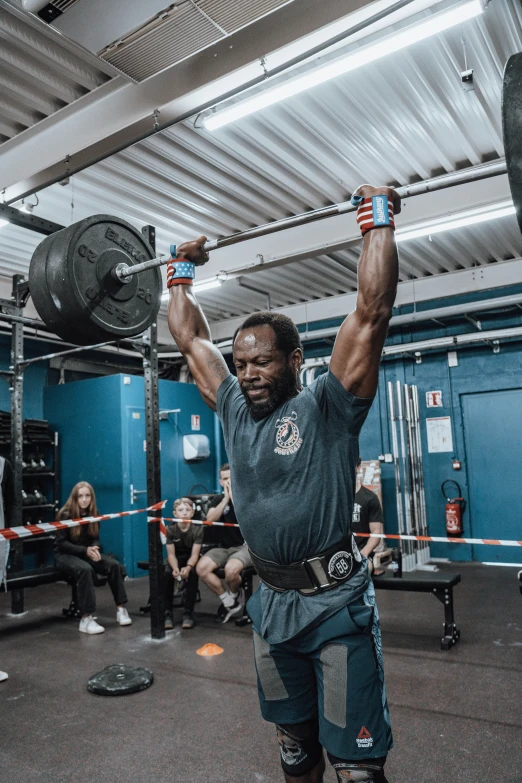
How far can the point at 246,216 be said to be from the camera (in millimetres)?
4812

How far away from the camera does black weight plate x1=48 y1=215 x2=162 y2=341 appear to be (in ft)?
6.82

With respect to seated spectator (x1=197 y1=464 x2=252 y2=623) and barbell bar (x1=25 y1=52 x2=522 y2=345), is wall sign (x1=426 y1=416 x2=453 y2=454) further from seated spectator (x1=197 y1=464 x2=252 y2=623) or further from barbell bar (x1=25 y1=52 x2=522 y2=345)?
barbell bar (x1=25 y1=52 x2=522 y2=345)

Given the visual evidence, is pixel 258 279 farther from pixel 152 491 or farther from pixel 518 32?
pixel 518 32

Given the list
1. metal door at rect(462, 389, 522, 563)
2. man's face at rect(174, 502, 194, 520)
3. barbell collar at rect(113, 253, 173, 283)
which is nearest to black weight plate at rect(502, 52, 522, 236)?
barbell collar at rect(113, 253, 173, 283)

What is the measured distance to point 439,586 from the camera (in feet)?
11.3

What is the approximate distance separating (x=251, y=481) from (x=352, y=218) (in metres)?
3.70

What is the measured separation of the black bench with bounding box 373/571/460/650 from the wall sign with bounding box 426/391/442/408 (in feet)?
10.3

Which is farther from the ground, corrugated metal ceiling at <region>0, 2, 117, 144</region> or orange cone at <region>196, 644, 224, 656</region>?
corrugated metal ceiling at <region>0, 2, 117, 144</region>

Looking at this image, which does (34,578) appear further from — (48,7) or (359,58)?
(359,58)

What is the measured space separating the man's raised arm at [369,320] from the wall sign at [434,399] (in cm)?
549

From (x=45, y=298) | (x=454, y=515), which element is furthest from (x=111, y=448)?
(x=45, y=298)

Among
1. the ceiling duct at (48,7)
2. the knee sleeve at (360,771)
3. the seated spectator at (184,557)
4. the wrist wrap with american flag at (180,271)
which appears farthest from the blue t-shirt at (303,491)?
the seated spectator at (184,557)

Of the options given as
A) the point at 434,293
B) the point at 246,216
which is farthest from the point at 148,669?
the point at 434,293

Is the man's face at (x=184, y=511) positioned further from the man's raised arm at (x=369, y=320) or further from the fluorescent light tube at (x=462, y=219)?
the man's raised arm at (x=369, y=320)
